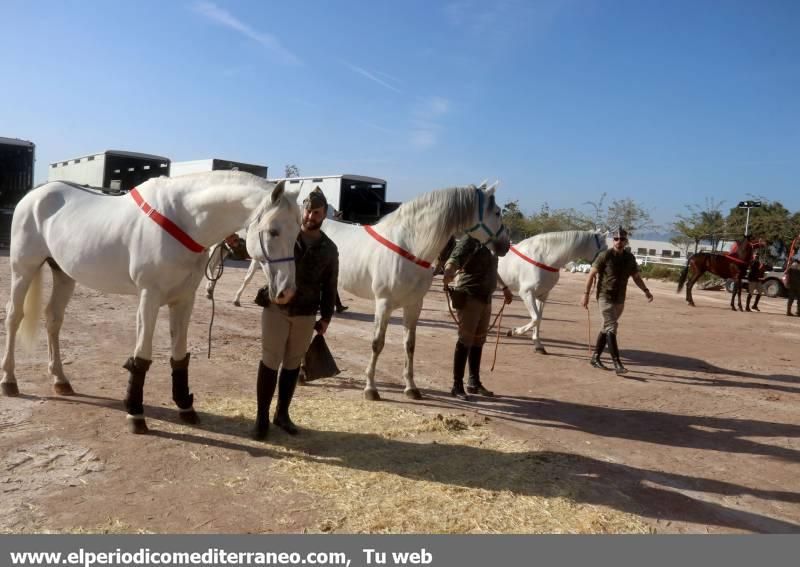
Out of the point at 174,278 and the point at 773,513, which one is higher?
the point at 174,278

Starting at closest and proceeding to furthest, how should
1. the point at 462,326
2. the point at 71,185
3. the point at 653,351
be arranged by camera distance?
the point at 71,185
the point at 462,326
the point at 653,351

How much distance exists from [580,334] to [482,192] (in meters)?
6.36

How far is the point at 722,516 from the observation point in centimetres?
327

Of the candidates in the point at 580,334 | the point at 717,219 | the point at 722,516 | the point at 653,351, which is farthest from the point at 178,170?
the point at 717,219

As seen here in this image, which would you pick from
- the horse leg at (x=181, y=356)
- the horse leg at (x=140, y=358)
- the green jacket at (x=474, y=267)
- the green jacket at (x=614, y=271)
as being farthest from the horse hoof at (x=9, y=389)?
the green jacket at (x=614, y=271)

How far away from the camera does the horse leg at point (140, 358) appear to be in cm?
371

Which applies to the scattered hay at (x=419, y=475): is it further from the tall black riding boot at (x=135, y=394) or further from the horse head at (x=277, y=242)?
the horse head at (x=277, y=242)

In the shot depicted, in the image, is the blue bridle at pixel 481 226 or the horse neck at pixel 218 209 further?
the blue bridle at pixel 481 226

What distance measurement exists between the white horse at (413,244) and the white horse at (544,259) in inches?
129

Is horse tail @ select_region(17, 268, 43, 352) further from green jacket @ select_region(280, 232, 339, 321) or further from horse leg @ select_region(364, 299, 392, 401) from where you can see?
horse leg @ select_region(364, 299, 392, 401)

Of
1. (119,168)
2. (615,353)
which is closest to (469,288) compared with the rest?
(615,353)

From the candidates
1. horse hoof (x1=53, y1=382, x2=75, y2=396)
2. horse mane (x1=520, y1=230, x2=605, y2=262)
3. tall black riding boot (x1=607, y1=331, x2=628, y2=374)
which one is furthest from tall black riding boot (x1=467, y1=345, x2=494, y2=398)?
horse hoof (x1=53, y1=382, x2=75, y2=396)
